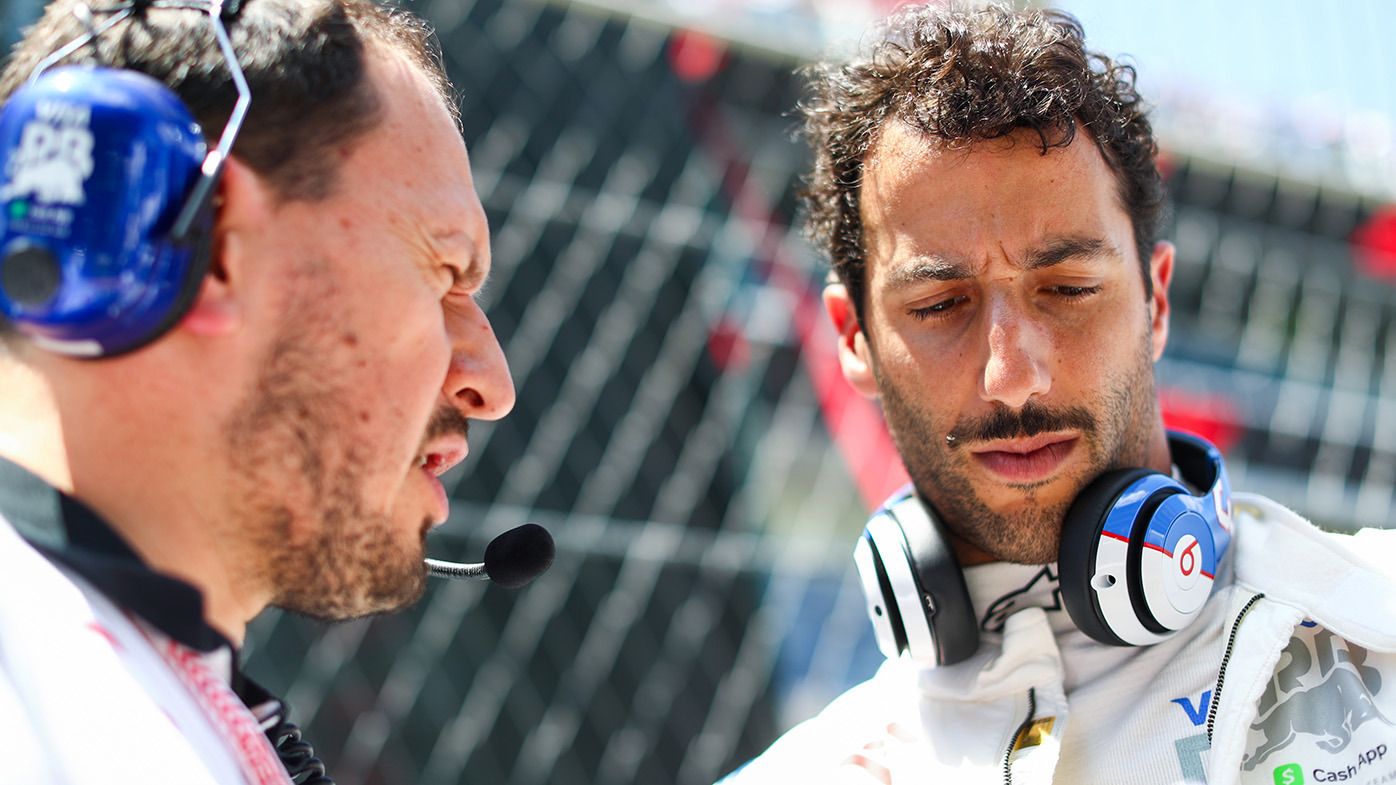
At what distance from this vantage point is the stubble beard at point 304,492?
0.54 m

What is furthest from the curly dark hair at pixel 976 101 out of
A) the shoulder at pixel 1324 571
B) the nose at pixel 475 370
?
the nose at pixel 475 370

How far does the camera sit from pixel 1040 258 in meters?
0.72

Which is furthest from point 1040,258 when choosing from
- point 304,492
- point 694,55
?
point 694,55

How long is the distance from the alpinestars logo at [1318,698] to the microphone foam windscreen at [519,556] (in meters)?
0.48

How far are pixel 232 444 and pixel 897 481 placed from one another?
7.83 feet

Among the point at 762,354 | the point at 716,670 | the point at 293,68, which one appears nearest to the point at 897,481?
the point at 762,354

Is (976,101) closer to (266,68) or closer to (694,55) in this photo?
(266,68)

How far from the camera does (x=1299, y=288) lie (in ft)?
11.5

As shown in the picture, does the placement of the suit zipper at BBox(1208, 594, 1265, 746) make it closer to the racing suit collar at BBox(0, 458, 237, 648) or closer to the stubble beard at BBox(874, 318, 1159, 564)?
the stubble beard at BBox(874, 318, 1159, 564)

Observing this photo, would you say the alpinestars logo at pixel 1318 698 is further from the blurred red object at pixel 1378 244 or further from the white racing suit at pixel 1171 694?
the blurred red object at pixel 1378 244

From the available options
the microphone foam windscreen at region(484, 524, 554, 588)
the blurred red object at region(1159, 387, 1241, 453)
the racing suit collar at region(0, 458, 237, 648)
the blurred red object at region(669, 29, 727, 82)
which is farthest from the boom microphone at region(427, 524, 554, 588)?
the blurred red object at region(1159, 387, 1241, 453)

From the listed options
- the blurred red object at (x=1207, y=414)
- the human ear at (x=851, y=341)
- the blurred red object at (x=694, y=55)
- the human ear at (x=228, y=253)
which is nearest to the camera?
the human ear at (x=228, y=253)

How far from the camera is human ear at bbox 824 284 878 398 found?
87cm

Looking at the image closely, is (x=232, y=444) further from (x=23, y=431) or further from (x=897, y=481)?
(x=897, y=481)
